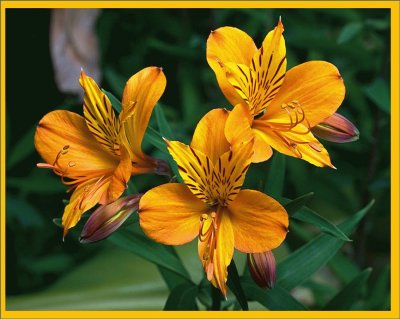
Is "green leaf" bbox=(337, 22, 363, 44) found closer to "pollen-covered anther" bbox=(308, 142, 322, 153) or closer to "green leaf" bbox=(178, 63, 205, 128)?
"green leaf" bbox=(178, 63, 205, 128)

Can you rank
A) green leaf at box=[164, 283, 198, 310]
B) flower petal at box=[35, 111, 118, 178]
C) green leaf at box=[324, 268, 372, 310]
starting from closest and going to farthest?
flower petal at box=[35, 111, 118, 178] → green leaf at box=[164, 283, 198, 310] → green leaf at box=[324, 268, 372, 310]

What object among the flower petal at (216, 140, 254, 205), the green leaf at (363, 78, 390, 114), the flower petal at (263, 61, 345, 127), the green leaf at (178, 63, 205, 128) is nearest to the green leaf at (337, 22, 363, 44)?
the green leaf at (363, 78, 390, 114)

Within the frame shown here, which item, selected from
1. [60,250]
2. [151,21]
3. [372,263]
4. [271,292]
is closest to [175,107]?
[151,21]

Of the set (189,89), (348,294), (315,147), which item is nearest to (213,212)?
(315,147)

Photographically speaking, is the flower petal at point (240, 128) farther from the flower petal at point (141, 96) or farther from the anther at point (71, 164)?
the anther at point (71, 164)

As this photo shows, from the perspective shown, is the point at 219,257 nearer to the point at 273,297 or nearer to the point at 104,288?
the point at 273,297

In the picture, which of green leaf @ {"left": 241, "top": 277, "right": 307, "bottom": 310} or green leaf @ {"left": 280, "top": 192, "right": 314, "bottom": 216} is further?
green leaf @ {"left": 241, "top": 277, "right": 307, "bottom": 310}
